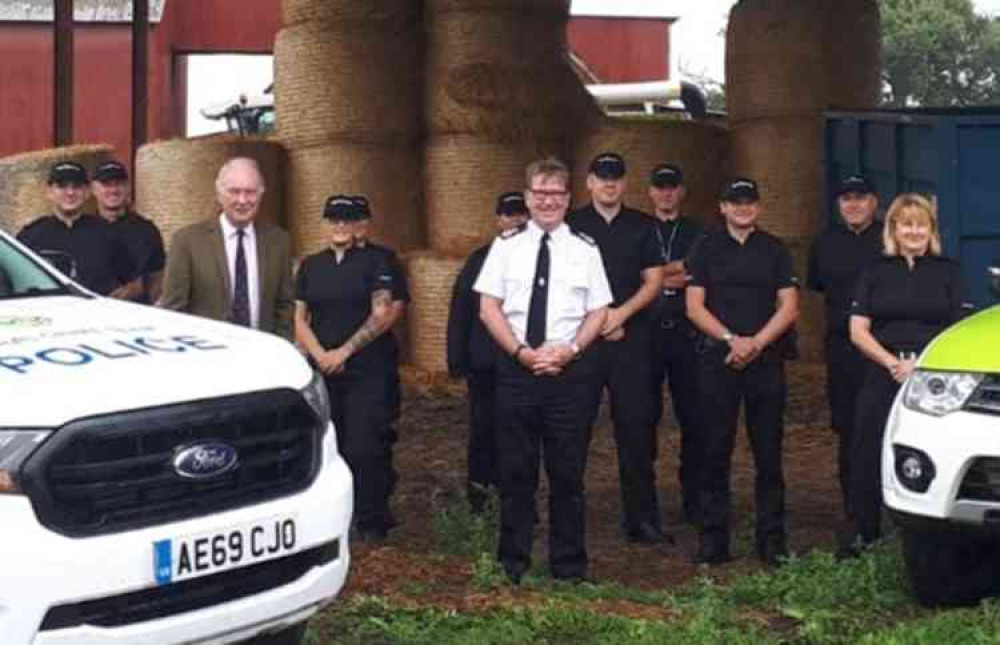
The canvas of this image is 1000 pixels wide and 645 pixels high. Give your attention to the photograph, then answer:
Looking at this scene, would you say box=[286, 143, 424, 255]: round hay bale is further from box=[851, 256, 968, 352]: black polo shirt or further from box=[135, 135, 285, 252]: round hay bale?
box=[851, 256, 968, 352]: black polo shirt

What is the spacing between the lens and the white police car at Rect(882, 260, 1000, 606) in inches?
240

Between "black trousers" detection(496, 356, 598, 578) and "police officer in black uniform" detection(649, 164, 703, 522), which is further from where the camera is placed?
"police officer in black uniform" detection(649, 164, 703, 522)

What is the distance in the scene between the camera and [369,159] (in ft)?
41.3

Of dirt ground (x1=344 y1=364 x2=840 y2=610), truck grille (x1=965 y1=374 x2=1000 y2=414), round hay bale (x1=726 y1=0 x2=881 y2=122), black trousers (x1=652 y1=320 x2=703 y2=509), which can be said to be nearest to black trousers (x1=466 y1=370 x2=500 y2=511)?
dirt ground (x1=344 y1=364 x2=840 y2=610)

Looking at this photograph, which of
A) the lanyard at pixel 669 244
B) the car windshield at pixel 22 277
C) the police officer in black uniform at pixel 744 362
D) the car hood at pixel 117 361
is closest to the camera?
the car hood at pixel 117 361

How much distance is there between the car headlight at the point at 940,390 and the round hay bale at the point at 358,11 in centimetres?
685

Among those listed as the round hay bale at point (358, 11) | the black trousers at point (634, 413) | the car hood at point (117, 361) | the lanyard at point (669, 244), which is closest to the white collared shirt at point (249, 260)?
the black trousers at point (634, 413)

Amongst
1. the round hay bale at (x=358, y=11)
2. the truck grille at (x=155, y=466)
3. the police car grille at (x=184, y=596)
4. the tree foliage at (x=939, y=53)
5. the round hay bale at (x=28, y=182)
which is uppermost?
the tree foliage at (x=939, y=53)

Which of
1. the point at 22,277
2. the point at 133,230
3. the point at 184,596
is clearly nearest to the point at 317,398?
the point at 184,596

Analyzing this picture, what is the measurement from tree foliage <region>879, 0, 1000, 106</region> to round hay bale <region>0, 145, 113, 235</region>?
1762 inches

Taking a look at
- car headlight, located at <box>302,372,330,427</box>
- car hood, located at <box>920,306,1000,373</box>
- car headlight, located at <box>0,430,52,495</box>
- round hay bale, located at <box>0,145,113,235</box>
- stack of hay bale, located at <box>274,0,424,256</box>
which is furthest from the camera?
round hay bale, located at <box>0,145,113,235</box>

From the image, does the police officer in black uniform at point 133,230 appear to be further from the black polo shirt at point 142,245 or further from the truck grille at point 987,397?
the truck grille at point 987,397

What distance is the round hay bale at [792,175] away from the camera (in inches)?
479

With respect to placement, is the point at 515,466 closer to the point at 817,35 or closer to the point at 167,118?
the point at 817,35
